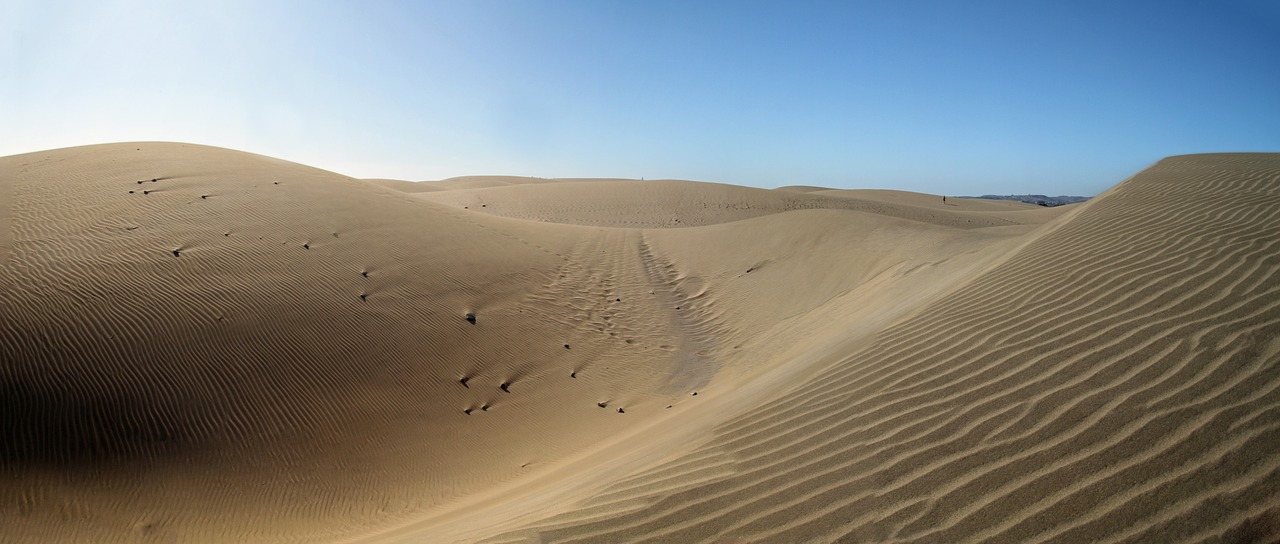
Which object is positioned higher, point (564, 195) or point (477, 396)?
point (564, 195)

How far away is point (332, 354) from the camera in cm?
692

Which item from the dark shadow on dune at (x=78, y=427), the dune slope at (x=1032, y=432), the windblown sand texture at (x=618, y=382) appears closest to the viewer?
the dune slope at (x=1032, y=432)

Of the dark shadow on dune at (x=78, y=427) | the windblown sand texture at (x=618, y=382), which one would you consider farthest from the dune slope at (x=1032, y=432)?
the dark shadow on dune at (x=78, y=427)

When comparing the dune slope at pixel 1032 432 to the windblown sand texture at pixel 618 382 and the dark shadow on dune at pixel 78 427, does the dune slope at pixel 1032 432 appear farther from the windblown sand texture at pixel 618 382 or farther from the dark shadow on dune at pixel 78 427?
the dark shadow on dune at pixel 78 427

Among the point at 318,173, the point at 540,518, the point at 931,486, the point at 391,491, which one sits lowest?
the point at 391,491

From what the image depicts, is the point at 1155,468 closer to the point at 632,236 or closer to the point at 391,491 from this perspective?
the point at 391,491

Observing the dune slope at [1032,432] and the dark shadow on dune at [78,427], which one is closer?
the dune slope at [1032,432]

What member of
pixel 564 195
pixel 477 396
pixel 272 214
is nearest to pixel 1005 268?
pixel 477 396

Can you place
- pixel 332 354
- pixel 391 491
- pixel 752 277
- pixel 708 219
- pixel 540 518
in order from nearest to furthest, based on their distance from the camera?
pixel 540 518 → pixel 391 491 → pixel 332 354 → pixel 752 277 → pixel 708 219

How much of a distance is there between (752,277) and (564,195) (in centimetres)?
2301

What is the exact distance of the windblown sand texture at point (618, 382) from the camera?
10.1 ft

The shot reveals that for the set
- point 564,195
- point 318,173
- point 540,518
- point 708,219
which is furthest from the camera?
point 564,195

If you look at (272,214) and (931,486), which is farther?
(272,214)

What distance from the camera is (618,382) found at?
7.98 metres
